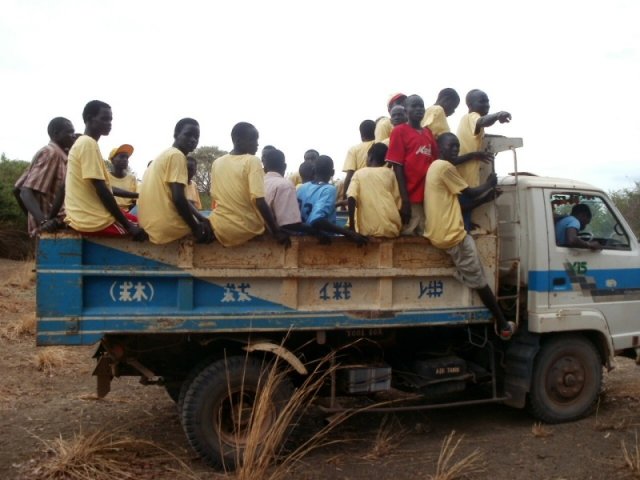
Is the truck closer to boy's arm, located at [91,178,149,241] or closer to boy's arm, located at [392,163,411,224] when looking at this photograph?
boy's arm, located at [91,178,149,241]

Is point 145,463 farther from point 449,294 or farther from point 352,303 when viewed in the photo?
point 449,294

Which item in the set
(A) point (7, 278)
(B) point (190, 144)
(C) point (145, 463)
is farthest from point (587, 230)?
(A) point (7, 278)

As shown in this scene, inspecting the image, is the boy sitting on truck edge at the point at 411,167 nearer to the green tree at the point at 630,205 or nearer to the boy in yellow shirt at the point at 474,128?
the boy in yellow shirt at the point at 474,128

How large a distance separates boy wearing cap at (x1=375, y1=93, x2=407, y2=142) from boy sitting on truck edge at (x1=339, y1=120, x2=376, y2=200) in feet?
0.41

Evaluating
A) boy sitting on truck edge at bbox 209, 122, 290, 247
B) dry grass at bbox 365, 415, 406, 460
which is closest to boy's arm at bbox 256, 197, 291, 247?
boy sitting on truck edge at bbox 209, 122, 290, 247

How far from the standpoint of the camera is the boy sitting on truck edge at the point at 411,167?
489cm

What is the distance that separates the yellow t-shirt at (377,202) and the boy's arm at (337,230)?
0.58 feet

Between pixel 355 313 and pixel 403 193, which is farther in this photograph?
pixel 403 193

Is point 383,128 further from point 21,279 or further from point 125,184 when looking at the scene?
point 21,279

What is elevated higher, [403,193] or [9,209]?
[9,209]

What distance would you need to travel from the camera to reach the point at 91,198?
3.98 m

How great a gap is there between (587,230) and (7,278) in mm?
10286

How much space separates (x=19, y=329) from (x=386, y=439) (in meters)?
5.56

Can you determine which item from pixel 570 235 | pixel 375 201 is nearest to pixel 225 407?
pixel 375 201
